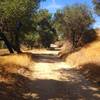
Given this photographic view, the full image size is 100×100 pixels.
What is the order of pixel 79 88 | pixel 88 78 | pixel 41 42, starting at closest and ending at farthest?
pixel 79 88
pixel 88 78
pixel 41 42

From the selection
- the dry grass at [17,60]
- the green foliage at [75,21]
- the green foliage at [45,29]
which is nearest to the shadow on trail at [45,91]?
the dry grass at [17,60]

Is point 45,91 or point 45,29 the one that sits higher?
point 45,91

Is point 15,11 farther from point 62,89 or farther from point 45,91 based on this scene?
point 45,91

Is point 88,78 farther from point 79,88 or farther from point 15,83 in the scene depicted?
point 15,83

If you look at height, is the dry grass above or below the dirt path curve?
below

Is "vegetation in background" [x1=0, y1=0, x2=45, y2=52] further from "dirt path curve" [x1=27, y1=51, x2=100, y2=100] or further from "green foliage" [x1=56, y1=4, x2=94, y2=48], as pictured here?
"dirt path curve" [x1=27, y1=51, x2=100, y2=100]

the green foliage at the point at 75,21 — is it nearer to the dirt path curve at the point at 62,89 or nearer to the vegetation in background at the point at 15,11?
the vegetation in background at the point at 15,11

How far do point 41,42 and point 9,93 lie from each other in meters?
79.6

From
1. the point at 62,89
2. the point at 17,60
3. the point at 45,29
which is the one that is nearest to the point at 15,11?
the point at 17,60

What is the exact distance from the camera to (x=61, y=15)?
51.8m

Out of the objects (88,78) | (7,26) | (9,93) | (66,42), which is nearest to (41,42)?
(66,42)

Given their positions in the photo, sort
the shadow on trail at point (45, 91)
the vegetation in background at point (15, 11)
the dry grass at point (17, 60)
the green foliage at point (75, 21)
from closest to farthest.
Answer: the shadow on trail at point (45, 91) < the dry grass at point (17, 60) < the vegetation in background at point (15, 11) < the green foliage at point (75, 21)

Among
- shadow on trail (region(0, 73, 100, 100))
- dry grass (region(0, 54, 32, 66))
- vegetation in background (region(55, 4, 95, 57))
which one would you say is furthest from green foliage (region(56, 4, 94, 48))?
shadow on trail (region(0, 73, 100, 100))

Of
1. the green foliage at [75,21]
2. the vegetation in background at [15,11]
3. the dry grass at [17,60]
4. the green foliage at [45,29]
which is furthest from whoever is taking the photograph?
the green foliage at [45,29]
